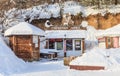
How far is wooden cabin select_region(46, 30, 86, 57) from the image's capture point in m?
42.3

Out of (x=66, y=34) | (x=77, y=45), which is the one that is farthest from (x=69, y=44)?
(x=66, y=34)

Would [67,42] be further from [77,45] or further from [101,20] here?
[101,20]

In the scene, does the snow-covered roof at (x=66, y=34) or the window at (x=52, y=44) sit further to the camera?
the window at (x=52, y=44)

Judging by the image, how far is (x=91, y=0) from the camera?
50.7 meters

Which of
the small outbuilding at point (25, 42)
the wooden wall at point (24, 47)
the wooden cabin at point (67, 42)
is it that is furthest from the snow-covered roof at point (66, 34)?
the wooden wall at point (24, 47)

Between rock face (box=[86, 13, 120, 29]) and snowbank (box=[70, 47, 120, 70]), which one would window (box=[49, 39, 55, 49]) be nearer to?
rock face (box=[86, 13, 120, 29])

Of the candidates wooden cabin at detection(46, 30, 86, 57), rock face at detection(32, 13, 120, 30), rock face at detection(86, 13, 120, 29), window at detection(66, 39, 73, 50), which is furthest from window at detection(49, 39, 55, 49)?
rock face at detection(86, 13, 120, 29)

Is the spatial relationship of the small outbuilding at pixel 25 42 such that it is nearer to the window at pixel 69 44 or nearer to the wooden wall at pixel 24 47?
the wooden wall at pixel 24 47

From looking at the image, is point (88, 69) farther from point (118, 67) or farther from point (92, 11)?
point (92, 11)

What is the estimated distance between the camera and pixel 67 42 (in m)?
43.3

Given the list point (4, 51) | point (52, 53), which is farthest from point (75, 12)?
point (4, 51)

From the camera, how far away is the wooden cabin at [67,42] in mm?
42312

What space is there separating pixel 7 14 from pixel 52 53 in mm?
18060

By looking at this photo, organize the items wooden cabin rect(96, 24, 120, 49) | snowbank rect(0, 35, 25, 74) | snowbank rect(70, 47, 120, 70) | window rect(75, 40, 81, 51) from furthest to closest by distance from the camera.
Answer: window rect(75, 40, 81, 51) < wooden cabin rect(96, 24, 120, 49) < snowbank rect(70, 47, 120, 70) < snowbank rect(0, 35, 25, 74)
